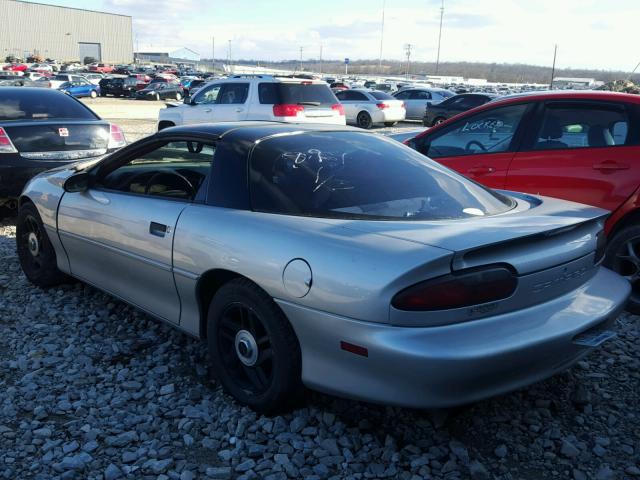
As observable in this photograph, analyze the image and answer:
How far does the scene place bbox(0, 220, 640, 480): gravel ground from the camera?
260 cm

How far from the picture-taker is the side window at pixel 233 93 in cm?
1195

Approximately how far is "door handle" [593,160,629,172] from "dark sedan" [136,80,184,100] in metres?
36.7

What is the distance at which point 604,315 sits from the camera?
2.80 meters


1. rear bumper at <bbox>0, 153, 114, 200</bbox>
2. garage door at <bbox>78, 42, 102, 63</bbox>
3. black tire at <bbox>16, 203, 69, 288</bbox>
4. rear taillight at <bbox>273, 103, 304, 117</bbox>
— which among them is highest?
garage door at <bbox>78, 42, 102, 63</bbox>

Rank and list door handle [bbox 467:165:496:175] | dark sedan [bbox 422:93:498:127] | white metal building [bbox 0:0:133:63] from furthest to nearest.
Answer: white metal building [bbox 0:0:133:63], dark sedan [bbox 422:93:498:127], door handle [bbox 467:165:496:175]

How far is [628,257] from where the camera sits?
4.34 metres

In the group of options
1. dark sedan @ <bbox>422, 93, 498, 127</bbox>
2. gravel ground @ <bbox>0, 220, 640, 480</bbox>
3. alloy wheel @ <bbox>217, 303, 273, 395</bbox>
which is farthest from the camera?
dark sedan @ <bbox>422, 93, 498, 127</bbox>

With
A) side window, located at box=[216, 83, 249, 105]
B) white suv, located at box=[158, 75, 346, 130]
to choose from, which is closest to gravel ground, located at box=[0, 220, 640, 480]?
white suv, located at box=[158, 75, 346, 130]

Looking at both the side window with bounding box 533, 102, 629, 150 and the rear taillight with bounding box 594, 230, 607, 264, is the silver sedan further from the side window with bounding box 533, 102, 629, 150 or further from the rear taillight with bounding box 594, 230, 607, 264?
the rear taillight with bounding box 594, 230, 607, 264

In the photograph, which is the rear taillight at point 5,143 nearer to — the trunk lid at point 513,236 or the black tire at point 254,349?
the black tire at point 254,349

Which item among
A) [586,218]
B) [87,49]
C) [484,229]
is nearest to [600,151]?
[586,218]

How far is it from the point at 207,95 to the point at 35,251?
27.9 ft

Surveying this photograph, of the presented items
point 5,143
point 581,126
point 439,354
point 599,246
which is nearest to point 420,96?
point 5,143

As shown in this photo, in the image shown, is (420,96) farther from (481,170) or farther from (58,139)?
(481,170)
